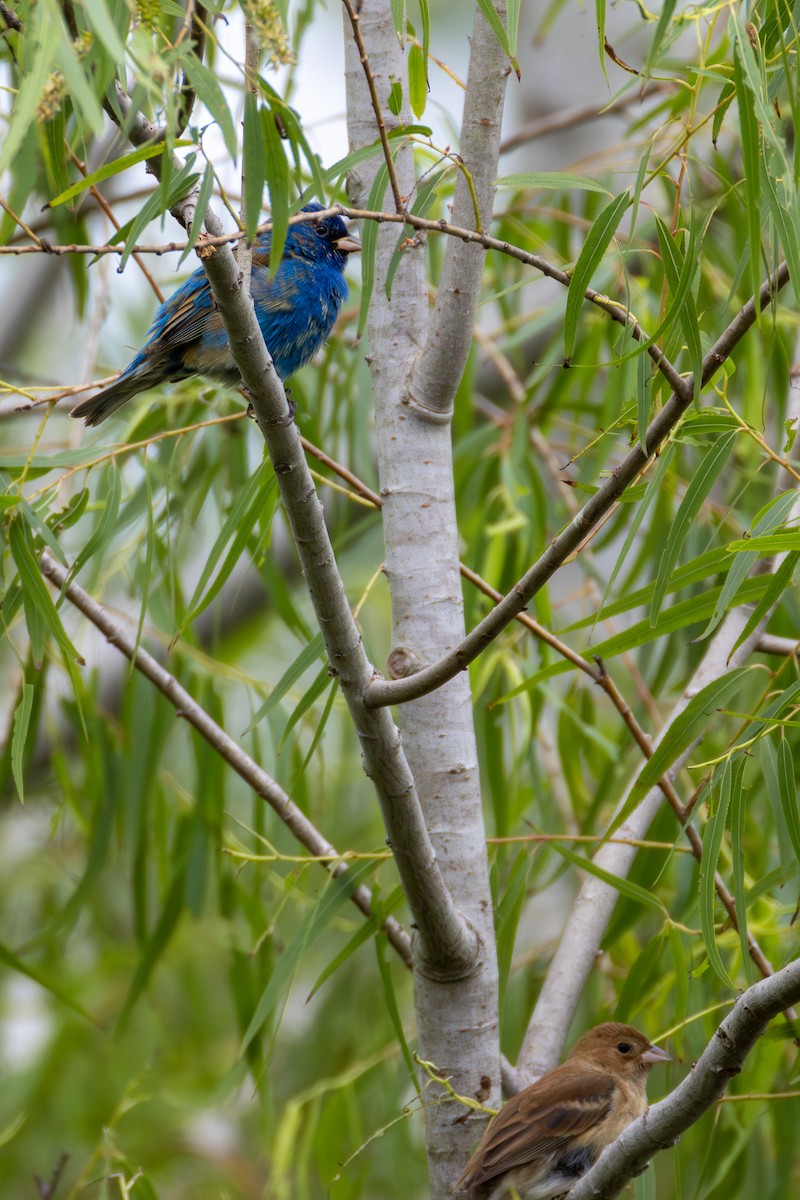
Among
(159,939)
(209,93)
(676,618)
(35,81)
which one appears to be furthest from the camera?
(159,939)

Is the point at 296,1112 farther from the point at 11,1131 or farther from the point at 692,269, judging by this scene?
the point at 692,269

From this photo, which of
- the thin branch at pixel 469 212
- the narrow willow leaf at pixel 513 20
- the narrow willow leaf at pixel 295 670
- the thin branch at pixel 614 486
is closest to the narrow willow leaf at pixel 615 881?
the narrow willow leaf at pixel 295 670

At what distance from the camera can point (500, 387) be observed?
5566mm

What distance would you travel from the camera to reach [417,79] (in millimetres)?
1932

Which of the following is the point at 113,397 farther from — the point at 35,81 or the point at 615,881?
the point at 35,81

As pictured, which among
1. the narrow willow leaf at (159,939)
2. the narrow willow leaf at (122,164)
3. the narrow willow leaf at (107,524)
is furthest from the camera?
the narrow willow leaf at (159,939)

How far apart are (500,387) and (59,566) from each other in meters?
3.21

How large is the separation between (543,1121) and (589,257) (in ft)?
5.12

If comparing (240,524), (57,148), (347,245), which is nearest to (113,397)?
(347,245)

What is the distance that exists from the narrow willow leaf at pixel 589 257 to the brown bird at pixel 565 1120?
54.9 inches

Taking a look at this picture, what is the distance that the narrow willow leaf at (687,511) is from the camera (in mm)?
1753

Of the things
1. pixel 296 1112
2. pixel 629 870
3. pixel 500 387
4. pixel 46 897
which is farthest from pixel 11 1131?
pixel 500 387

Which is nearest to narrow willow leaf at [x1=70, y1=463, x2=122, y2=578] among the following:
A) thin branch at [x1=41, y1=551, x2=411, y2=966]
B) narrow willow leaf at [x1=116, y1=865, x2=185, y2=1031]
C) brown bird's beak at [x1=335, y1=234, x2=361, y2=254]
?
thin branch at [x1=41, y1=551, x2=411, y2=966]

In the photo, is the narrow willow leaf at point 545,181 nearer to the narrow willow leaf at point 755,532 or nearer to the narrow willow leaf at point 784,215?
the narrow willow leaf at point 784,215
